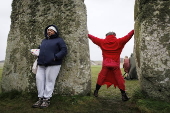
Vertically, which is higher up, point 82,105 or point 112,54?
point 112,54

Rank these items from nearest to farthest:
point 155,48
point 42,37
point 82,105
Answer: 1. point 155,48
2. point 82,105
3. point 42,37

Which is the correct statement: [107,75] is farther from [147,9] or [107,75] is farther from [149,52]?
[147,9]

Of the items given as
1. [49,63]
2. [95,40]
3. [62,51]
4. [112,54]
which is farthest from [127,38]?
[49,63]

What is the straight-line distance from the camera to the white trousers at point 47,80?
13.3ft

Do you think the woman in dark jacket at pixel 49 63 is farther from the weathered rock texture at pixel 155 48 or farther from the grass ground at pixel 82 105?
the weathered rock texture at pixel 155 48

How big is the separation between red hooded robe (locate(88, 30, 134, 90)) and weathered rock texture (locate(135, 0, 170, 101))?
905 millimetres

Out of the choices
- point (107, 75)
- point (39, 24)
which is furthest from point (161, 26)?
point (39, 24)

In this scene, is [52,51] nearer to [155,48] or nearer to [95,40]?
[95,40]

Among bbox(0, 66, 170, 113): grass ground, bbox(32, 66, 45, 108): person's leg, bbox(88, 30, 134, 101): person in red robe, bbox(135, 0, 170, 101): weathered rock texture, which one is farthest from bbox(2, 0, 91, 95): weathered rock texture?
bbox(135, 0, 170, 101): weathered rock texture

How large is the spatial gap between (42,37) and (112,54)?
2053 millimetres

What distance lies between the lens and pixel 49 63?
13.2ft

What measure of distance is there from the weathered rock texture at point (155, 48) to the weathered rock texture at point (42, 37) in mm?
1457

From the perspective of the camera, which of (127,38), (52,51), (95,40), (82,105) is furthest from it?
(95,40)

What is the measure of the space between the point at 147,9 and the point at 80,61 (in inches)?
80.3
